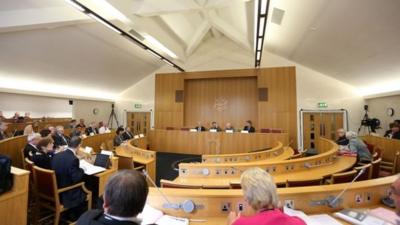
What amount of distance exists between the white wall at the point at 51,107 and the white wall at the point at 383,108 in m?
12.3

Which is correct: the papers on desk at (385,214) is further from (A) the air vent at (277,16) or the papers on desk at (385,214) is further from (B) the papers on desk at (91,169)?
(A) the air vent at (277,16)

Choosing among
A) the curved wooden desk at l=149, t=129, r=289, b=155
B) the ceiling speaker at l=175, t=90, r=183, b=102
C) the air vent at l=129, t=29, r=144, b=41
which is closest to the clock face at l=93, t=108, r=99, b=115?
the curved wooden desk at l=149, t=129, r=289, b=155

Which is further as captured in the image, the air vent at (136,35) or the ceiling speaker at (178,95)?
the ceiling speaker at (178,95)

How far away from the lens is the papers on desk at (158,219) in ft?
5.22

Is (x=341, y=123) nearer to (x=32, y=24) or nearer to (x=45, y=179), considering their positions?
(x=45, y=179)

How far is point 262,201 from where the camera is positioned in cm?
120

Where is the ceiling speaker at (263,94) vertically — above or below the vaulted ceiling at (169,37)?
below

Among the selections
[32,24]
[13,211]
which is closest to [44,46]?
[32,24]

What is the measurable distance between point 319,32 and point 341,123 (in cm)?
496

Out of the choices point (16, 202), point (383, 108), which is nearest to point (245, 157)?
point (16, 202)

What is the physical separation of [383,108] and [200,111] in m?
7.24

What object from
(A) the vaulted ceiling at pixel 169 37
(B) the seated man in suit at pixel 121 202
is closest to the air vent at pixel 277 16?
(A) the vaulted ceiling at pixel 169 37

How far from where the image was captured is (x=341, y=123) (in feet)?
29.2

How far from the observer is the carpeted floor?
5.66 metres
